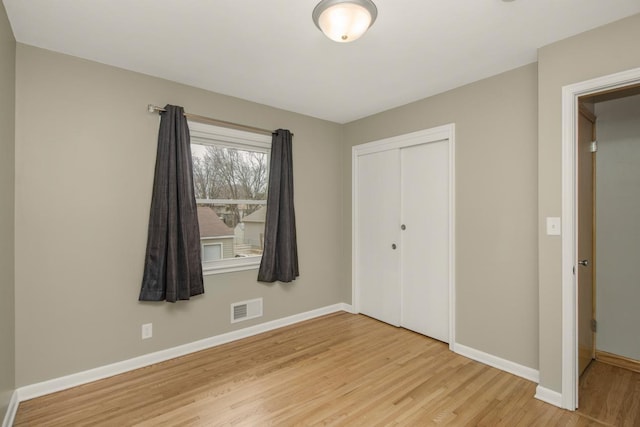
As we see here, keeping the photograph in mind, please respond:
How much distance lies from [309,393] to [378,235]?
2033mm

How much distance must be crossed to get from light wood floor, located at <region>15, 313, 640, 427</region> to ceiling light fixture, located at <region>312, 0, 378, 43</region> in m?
2.35

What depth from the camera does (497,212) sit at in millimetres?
2715

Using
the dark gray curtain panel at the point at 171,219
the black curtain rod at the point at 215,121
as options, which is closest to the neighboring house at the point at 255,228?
the dark gray curtain panel at the point at 171,219

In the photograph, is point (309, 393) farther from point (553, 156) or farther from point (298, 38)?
point (298, 38)

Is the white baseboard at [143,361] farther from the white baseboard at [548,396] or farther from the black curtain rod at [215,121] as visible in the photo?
the white baseboard at [548,396]

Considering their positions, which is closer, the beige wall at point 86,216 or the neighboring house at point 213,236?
the beige wall at point 86,216

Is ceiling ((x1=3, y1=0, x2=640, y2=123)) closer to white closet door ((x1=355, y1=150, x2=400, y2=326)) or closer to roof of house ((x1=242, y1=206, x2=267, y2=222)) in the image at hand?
white closet door ((x1=355, y1=150, x2=400, y2=326))

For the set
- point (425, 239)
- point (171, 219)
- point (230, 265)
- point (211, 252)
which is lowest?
point (230, 265)

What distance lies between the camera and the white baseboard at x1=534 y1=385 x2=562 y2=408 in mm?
2162

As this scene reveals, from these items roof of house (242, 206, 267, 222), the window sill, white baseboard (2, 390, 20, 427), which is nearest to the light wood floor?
white baseboard (2, 390, 20, 427)

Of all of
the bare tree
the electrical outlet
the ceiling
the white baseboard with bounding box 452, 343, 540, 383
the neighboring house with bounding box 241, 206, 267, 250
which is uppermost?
the ceiling

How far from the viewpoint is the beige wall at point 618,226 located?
268cm

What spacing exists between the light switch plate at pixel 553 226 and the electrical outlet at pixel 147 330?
3253 millimetres

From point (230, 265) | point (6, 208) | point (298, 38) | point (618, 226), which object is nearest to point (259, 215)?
point (230, 265)
